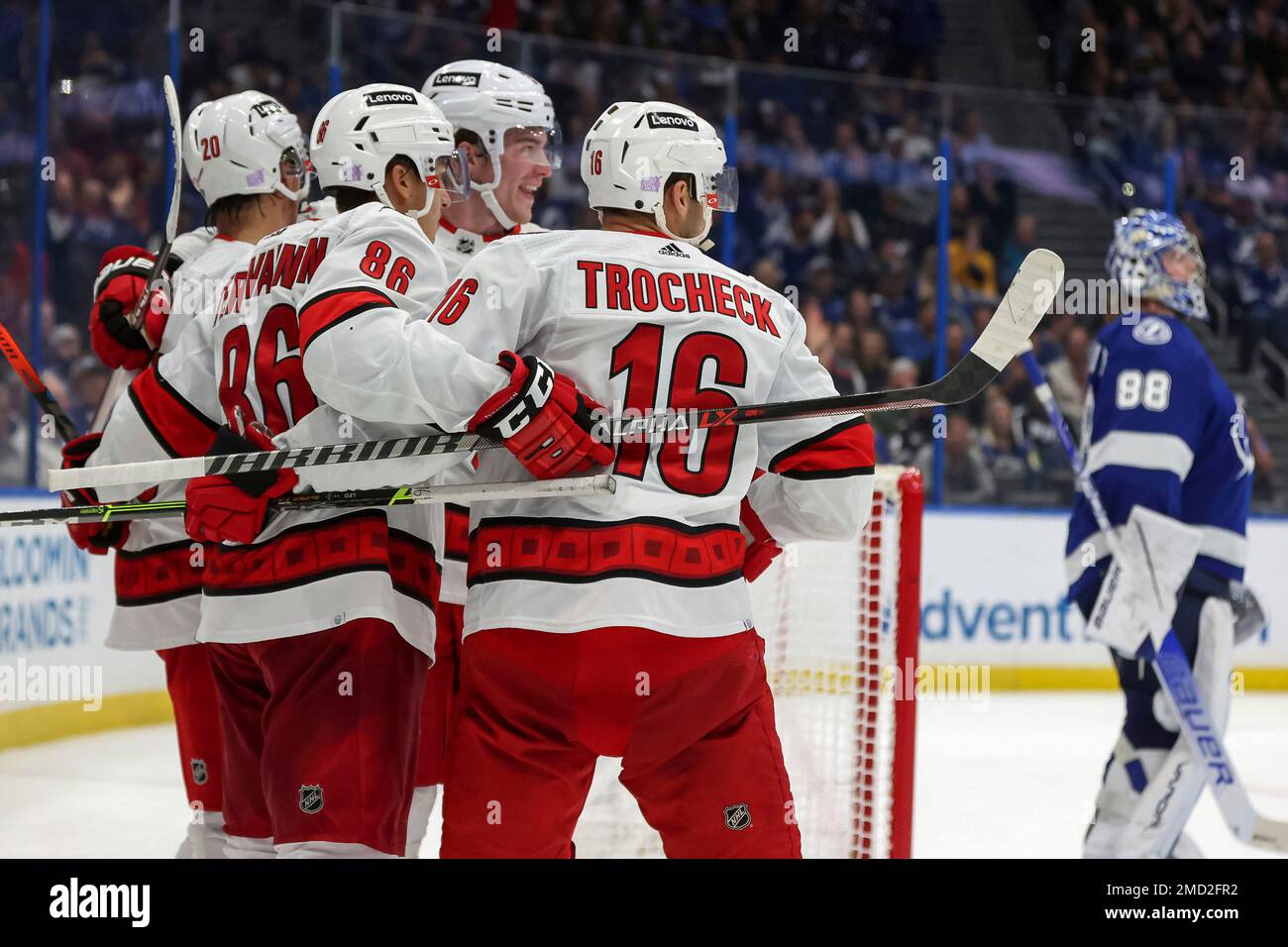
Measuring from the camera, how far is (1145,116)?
24.0ft

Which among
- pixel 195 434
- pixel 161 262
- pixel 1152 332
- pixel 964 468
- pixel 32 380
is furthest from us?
pixel 964 468

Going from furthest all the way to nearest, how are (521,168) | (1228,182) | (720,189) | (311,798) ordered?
1. (1228,182)
2. (521,168)
3. (720,189)
4. (311,798)

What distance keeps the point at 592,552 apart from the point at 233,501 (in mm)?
527

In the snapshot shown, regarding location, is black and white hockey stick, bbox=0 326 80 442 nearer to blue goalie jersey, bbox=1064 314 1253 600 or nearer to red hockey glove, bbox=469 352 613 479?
red hockey glove, bbox=469 352 613 479

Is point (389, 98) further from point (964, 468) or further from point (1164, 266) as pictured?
point (964, 468)

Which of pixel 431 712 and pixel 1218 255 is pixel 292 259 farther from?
pixel 1218 255

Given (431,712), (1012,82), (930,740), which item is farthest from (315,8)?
(1012,82)

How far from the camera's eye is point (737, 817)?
2.04 m

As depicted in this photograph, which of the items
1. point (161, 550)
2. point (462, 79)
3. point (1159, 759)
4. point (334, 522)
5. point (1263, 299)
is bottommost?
point (1159, 759)

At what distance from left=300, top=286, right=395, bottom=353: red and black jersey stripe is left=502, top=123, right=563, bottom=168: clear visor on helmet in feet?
3.21

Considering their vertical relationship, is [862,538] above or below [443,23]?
below

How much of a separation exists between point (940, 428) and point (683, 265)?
461cm

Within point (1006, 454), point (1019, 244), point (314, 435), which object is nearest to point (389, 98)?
point (314, 435)

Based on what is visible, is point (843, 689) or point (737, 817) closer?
point (737, 817)
